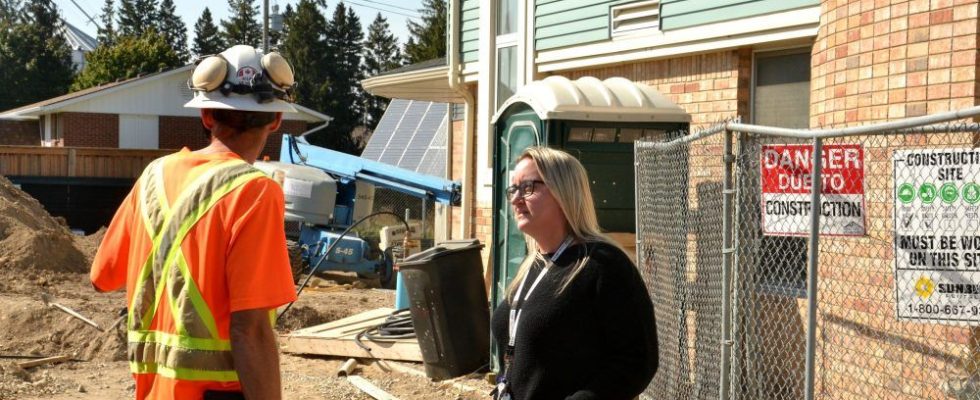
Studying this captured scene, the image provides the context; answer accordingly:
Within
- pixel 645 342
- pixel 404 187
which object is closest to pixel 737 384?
pixel 645 342

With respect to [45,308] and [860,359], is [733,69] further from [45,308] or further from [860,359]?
[45,308]

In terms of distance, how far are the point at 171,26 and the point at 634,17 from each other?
89979 millimetres

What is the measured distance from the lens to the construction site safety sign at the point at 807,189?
5621mm

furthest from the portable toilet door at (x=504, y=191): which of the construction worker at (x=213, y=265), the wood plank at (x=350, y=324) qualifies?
the construction worker at (x=213, y=265)

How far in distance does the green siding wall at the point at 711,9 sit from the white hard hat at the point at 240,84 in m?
6.25

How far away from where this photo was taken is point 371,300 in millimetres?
18266

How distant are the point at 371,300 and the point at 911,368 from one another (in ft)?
41.7

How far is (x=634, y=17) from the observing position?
11.0m

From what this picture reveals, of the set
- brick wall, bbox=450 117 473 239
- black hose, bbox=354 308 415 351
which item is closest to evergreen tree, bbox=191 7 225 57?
brick wall, bbox=450 117 473 239

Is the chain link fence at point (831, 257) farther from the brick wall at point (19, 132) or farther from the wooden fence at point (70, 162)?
the brick wall at point (19, 132)

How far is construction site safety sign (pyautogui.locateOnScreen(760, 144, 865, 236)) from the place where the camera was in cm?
562

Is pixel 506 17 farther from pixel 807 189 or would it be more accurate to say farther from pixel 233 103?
pixel 233 103

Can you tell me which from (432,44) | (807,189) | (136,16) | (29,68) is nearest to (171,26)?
(136,16)

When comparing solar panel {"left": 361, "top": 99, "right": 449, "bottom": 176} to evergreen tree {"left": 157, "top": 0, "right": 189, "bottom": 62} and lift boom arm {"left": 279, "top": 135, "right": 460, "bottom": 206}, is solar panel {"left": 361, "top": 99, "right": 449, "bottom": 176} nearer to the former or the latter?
lift boom arm {"left": 279, "top": 135, "right": 460, "bottom": 206}
